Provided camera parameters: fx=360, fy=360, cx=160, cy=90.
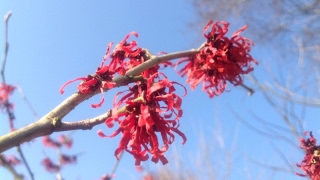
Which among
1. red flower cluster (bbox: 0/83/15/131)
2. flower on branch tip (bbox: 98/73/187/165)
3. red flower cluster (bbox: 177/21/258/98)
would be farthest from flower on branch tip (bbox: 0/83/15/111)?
flower on branch tip (bbox: 98/73/187/165)

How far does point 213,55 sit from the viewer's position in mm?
1723

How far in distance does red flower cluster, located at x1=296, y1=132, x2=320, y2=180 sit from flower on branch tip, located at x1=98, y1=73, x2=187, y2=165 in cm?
75

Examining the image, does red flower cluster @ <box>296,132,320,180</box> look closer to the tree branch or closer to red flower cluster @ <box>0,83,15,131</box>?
the tree branch

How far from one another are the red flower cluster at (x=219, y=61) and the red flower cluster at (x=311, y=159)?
0.48 m

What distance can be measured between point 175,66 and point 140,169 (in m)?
3.92

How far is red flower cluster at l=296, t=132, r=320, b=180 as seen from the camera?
5.08 feet

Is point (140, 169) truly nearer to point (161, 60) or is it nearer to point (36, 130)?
point (161, 60)

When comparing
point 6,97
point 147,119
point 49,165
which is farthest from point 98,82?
point 49,165

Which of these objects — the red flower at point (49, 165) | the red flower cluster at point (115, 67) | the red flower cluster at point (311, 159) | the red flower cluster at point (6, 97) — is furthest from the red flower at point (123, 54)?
the red flower at point (49, 165)

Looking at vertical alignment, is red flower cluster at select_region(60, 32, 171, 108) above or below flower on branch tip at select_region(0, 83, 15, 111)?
below

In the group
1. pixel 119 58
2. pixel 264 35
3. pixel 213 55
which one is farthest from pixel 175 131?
pixel 264 35

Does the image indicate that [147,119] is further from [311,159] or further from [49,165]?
[49,165]

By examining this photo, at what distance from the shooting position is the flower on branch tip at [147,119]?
107 centimetres

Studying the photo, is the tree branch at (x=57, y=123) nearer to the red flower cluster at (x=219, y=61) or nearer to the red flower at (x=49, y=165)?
the red flower cluster at (x=219, y=61)
